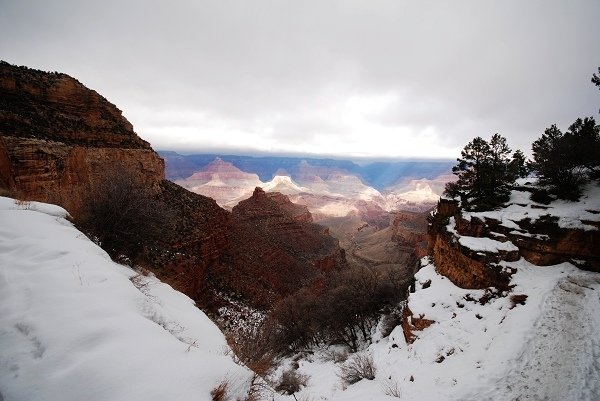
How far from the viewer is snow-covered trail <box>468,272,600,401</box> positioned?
8.44 m

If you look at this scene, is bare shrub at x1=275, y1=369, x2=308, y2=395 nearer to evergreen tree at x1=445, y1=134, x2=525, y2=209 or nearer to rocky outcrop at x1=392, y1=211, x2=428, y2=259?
evergreen tree at x1=445, y1=134, x2=525, y2=209

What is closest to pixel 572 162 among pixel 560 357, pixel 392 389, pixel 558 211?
pixel 558 211

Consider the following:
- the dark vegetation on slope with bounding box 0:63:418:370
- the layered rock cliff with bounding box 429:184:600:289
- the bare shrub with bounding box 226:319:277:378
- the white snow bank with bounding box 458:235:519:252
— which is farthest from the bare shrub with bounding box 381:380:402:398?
the white snow bank with bounding box 458:235:519:252

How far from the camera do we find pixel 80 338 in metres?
3.81

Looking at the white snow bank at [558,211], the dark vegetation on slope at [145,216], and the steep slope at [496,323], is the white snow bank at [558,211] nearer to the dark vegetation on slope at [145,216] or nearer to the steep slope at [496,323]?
the steep slope at [496,323]

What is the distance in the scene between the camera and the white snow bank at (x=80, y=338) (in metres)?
3.26

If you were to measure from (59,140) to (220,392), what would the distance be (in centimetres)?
2240

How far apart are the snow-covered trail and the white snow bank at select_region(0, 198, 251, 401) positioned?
30.8 feet

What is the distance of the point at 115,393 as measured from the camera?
330cm

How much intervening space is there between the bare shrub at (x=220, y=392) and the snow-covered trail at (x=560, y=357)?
9052 mm

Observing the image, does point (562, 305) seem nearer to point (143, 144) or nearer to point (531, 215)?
point (531, 215)

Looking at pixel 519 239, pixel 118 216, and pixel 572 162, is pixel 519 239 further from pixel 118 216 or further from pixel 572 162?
pixel 118 216

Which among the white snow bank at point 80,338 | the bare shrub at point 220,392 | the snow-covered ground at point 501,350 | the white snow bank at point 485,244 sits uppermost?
the white snow bank at point 80,338

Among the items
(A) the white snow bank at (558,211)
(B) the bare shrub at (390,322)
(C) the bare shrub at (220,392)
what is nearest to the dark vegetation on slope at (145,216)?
(B) the bare shrub at (390,322)
